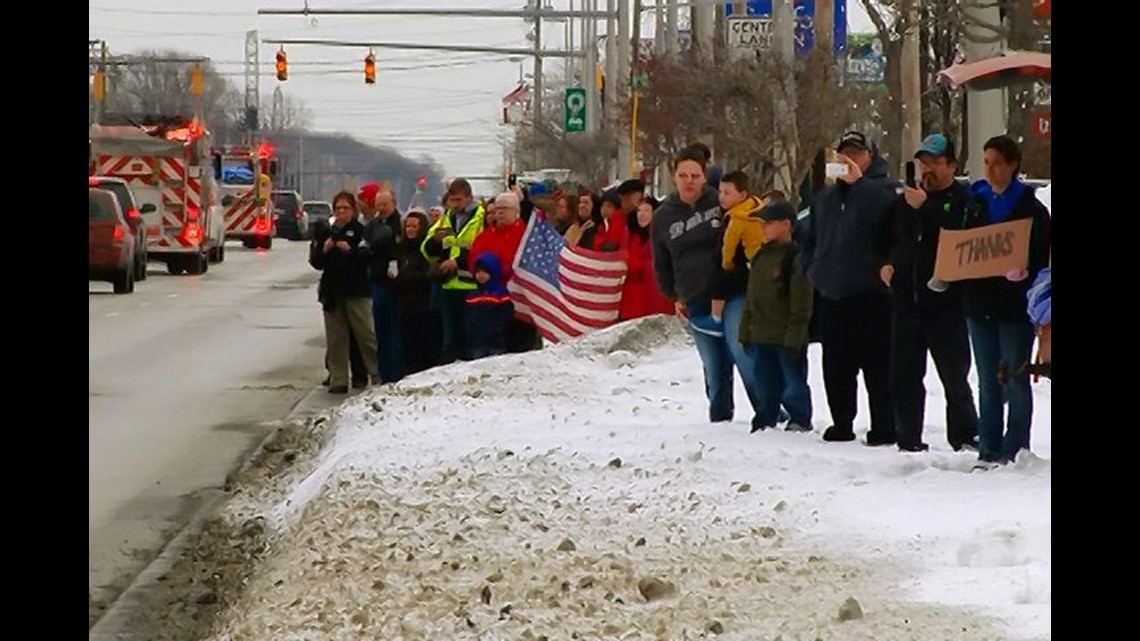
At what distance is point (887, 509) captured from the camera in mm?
9953

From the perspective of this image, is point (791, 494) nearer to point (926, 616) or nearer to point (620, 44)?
point (926, 616)

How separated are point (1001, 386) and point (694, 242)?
321 centimetres

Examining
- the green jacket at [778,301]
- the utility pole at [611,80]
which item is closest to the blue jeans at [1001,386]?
the green jacket at [778,301]

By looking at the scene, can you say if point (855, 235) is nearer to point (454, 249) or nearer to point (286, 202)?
point (454, 249)

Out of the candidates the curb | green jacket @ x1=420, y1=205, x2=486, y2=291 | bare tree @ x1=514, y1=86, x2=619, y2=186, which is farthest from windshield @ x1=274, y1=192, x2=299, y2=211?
the curb

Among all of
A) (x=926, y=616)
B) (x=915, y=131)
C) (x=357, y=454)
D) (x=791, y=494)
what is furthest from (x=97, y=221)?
(x=926, y=616)

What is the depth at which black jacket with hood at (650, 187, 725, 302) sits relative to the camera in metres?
13.9

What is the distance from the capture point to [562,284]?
66.0ft

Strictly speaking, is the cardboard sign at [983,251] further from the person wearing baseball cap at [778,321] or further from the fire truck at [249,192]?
the fire truck at [249,192]

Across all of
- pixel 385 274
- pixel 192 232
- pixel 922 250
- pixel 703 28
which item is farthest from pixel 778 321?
pixel 192 232

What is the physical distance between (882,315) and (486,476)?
2.39 m

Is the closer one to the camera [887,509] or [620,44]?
[887,509]

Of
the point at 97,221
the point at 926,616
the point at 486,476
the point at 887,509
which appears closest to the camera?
the point at 926,616
